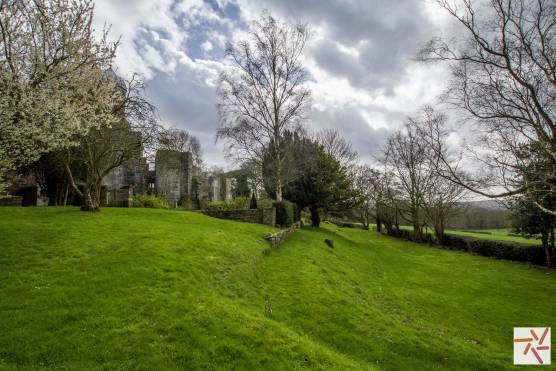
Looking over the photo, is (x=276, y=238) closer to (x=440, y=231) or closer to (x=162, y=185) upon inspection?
(x=440, y=231)

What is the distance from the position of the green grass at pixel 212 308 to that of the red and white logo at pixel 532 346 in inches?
10.4

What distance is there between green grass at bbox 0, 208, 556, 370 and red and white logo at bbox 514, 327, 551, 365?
263mm

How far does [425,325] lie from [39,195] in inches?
1092

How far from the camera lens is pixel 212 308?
5.59m

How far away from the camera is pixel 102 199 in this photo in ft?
71.2

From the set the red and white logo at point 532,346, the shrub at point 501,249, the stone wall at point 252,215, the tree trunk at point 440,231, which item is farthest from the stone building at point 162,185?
the shrub at point 501,249

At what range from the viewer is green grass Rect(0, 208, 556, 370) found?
434 cm

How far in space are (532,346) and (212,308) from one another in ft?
28.9

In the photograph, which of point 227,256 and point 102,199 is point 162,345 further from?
point 102,199

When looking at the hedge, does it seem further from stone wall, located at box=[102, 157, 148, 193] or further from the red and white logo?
stone wall, located at box=[102, 157, 148, 193]

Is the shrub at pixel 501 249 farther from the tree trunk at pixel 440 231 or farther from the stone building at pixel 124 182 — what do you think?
the stone building at pixel 124 182

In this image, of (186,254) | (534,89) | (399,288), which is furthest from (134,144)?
(534,89)

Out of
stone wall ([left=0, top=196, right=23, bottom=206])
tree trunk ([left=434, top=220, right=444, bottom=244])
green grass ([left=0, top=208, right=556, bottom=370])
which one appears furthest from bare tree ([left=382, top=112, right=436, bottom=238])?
stone wall ([left=0, top=196, right=23, bottom=206])

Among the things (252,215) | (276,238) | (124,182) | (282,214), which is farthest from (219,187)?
(276,238)
